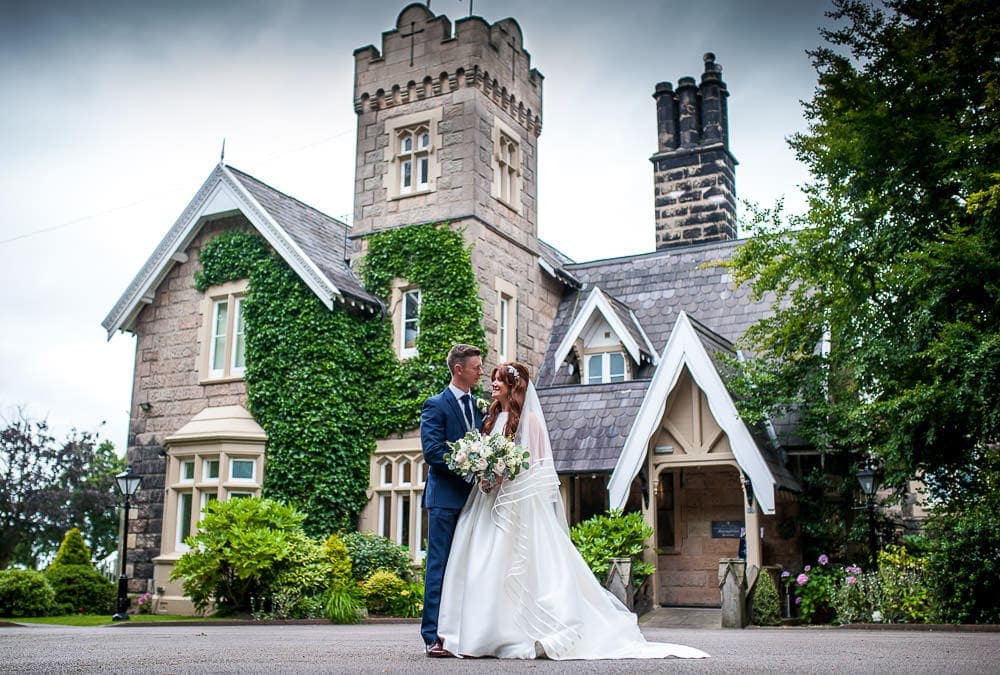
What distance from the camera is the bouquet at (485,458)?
6.62 meters

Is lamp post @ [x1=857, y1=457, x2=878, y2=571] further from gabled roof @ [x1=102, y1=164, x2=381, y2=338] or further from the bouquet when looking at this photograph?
the bouquet

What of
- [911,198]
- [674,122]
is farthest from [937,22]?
[674,122]

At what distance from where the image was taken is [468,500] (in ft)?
23.1

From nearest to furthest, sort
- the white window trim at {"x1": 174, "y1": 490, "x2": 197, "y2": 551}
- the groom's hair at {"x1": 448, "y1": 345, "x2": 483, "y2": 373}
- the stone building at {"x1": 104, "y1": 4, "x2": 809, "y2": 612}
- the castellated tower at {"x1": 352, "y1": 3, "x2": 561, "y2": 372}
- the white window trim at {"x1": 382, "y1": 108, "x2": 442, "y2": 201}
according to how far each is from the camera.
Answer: the groom's hair at {"x1": 448, "y1": 345, "x2": 483, "y2": 373}, the stone building at {"x1": 104, "y1": 4, "x2": 809, "y2": 612}, the white window trim at {"x1": 174, "y1": 490, "x2": 197, "y2": 551}, the castellated tower at {"x1": 352, "y1": 3, "x2": 561, "y2": 372}, the white window trim at {"x1": 382, "y1": 108, "x2": 442, "y2": 201}

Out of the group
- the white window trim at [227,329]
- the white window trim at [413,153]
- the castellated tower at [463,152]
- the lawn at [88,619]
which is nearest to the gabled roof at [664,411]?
the castellated tower at [463,152]

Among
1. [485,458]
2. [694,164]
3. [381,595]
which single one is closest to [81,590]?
[381,595]

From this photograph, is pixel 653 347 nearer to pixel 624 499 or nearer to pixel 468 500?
pixel 624 499

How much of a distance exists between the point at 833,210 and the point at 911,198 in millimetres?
1238

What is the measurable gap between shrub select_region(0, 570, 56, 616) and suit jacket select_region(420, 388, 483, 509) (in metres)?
13.7

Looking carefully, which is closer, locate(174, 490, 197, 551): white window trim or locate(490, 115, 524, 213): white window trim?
locate(174, 490, 197, 551): white window trim

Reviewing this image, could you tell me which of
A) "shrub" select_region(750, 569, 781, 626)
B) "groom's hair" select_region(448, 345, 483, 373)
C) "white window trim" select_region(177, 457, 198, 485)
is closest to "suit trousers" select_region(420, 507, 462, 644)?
"groom's hair" select_region(448, 345, 483, 373)

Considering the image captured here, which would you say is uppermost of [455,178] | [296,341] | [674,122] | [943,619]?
[674,122]

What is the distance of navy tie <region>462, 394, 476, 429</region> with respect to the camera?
7.18 m

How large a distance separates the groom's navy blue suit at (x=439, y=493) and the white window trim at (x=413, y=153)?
41.4 ft
